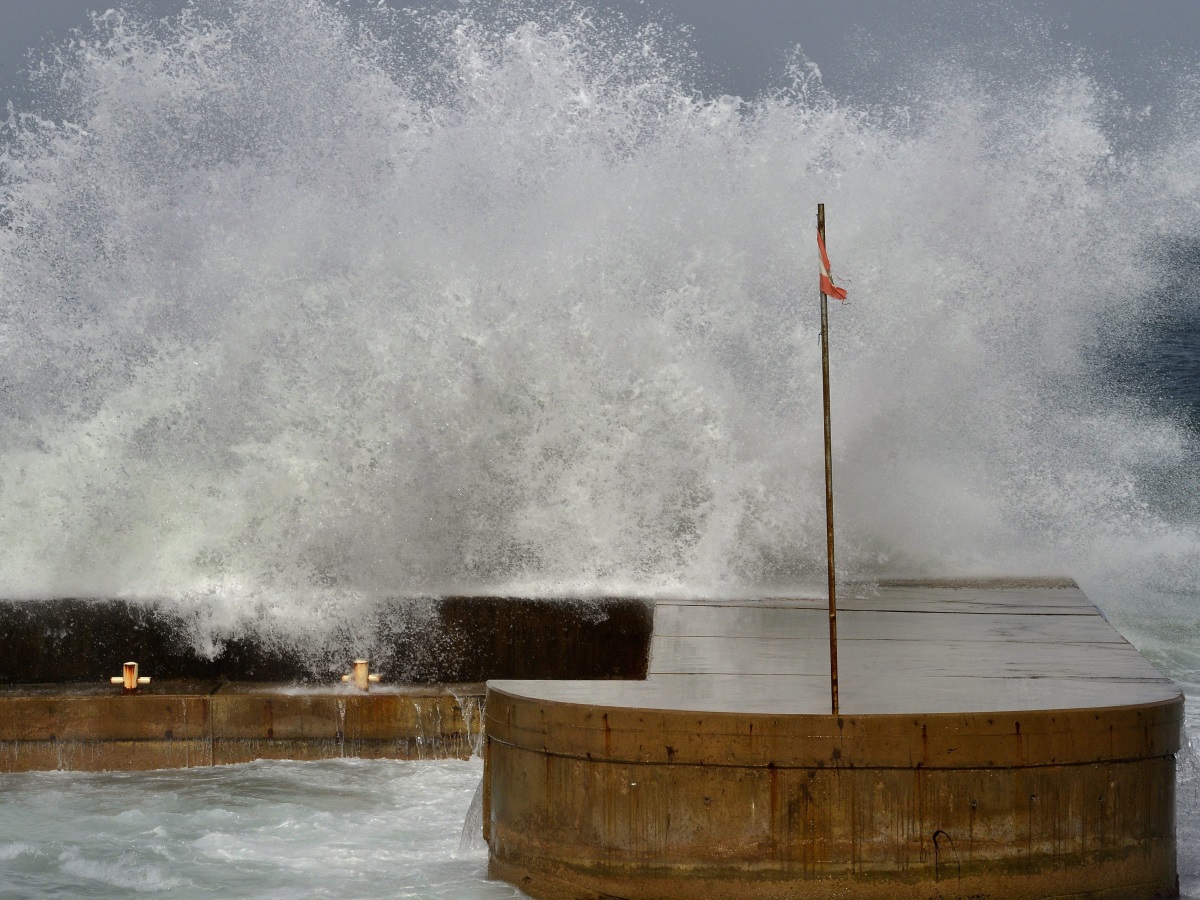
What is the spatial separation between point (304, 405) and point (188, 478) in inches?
37.5

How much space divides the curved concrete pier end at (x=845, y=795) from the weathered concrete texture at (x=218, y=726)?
107 inches

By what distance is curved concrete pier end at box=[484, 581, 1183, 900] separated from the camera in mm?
5062

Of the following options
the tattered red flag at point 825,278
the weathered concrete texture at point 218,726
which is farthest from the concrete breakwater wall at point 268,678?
the tattered red flag at point 825,278

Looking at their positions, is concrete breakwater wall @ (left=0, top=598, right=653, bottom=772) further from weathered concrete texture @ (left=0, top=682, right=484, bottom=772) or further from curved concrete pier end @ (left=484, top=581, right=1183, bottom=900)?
curved concrete pier end @ (left=484, top=581, right=1183, bottom=900)

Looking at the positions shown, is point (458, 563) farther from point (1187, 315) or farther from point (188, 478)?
point (1187, 315)

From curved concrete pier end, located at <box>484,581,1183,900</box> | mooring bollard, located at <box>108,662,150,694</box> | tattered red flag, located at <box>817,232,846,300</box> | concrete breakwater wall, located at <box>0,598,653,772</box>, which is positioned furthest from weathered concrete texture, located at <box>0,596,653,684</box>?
tattered red flag, located at <box>817,232,846,300</box>

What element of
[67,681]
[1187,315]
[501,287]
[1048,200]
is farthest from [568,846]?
[1187,315]

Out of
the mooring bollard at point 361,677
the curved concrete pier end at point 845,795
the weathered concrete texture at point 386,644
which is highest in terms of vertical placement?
the weathered concrete texture at point 386,644

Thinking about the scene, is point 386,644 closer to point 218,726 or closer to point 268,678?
point 268,678

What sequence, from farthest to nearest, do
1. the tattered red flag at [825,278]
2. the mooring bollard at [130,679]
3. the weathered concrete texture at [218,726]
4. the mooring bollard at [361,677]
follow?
1. the mooring bollard at [361,677]
2. the mooring bollard at [130,679]
3. the weathered concrete texture at [218,726]
4. the tattered red flag at [825,278]

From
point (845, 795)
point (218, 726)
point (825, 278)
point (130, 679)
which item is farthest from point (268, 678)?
point (825, 278)

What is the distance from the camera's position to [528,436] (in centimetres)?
1063

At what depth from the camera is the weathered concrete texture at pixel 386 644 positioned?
8.62 m

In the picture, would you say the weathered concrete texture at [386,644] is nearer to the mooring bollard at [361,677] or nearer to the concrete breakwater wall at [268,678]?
the concrete breakwater wall at [268,678]
